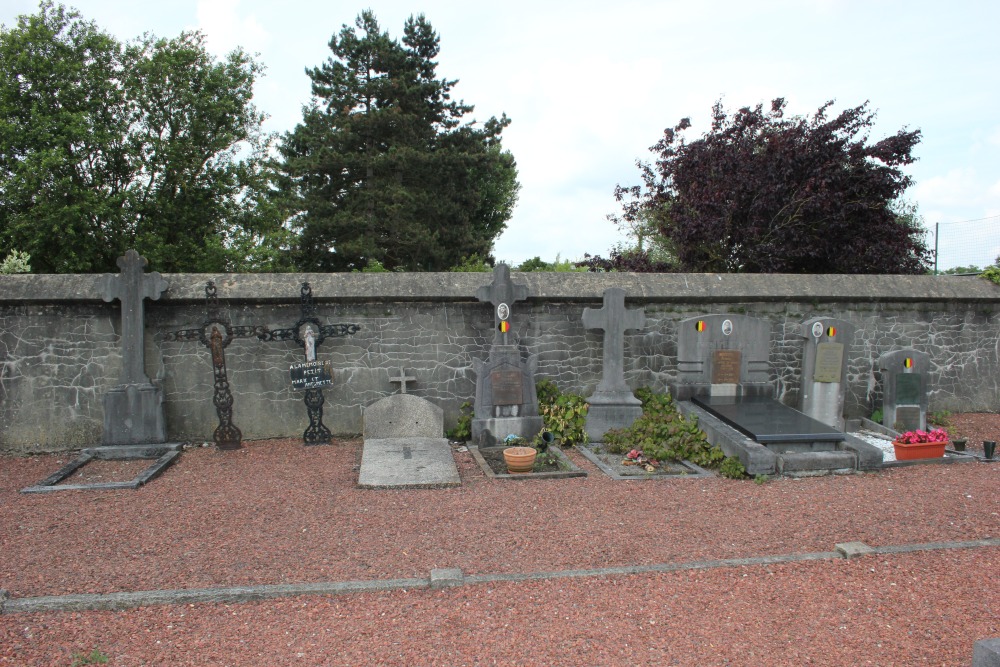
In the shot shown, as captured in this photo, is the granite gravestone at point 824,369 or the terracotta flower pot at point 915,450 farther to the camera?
the granite gravestone at point 824,369

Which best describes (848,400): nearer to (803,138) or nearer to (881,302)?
(881,302)

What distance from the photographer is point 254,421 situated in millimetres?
8727

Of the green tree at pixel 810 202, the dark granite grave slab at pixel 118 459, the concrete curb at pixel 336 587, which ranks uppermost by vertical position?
the green tree at pixel 810 202

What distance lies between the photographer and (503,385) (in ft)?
28.1

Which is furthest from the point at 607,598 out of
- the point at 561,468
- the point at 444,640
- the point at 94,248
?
the point at 94,248

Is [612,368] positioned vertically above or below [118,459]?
above

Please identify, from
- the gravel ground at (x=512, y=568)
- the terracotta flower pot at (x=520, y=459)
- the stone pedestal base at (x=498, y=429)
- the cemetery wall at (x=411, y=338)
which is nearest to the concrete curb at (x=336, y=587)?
the gravel ground at (x=512, y=568)

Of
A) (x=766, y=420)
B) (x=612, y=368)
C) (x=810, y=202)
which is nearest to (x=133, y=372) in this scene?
(x=612, y=368)

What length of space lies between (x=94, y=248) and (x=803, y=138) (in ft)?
63.6

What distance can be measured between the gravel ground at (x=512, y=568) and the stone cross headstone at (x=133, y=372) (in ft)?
3.44

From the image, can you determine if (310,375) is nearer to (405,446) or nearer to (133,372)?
(405,446)

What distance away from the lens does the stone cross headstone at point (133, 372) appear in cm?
801

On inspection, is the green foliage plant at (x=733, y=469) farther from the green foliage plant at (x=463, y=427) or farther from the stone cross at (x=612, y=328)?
the green foliage plant at (x=463, y=427)

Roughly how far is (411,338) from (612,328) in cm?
283
